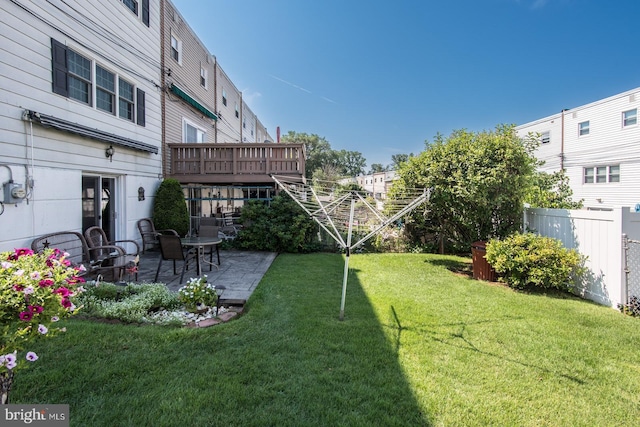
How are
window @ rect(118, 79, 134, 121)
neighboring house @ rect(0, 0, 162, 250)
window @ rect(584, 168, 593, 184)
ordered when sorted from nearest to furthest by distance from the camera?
neighboring house @ rect(0, 0, 162, 250), window @ rect(118, 79, 134, 121), window @ rect(584, 168, 593, 184)

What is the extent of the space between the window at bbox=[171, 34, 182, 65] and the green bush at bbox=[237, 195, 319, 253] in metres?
5.66

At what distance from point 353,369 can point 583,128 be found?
19.3 meters

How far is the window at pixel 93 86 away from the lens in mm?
5402

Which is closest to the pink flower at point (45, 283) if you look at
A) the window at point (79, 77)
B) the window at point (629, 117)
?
the window at point (79, 77)

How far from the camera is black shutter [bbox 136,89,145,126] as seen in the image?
771cm

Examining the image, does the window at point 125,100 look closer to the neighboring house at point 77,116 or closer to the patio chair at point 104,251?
the neighboring house at point 77,116

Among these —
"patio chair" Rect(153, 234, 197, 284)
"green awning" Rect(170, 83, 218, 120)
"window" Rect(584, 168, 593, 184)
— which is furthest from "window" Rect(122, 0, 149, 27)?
"window" Rect(584, 168, 593, 184)

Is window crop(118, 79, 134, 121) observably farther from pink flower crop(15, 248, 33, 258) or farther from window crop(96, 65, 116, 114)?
pink flower crop(15, 248, 33, 258)

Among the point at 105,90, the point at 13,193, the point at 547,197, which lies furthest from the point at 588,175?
the point at 13,193

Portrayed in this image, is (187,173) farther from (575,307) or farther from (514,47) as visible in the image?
(514,47)

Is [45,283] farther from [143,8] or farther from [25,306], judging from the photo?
[143,8]

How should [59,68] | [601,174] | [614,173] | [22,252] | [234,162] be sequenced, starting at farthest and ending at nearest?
[601,174] → [614,173] → [234,162] → [59,68] → [22,252]

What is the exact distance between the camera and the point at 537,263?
206 inches

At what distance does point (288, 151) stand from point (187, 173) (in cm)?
325
